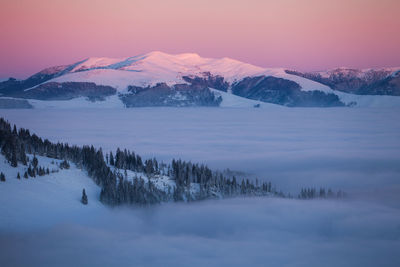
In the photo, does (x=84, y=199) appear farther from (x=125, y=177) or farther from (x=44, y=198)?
(x=125, y=177)

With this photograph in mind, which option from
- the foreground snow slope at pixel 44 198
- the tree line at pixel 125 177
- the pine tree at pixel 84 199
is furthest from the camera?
the tree line at pixel 125 177

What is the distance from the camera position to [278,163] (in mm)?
128125

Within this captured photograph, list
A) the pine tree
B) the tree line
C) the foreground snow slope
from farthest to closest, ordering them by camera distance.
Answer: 1. the tree line
2. the pine tree
3. the foreground snow slope

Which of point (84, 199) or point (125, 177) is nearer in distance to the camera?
point (84, 199)

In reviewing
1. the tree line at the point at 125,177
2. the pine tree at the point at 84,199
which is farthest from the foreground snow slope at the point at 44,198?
the tree line at the point at 125,177

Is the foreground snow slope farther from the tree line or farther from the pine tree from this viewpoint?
the tree line

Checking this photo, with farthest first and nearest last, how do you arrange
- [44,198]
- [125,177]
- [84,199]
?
[125,177], [84,199], [44,198]

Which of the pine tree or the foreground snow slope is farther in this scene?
the pine tree

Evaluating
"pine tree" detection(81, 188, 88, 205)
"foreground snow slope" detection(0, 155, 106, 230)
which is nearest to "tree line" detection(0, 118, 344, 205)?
"foreground snow slope" detection(0, 155, 106, 230)

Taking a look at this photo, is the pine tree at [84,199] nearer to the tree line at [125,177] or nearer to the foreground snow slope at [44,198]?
the foreground snow slope at [44,198]

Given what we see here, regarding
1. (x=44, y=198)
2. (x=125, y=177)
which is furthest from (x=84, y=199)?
(x=125, y=177)

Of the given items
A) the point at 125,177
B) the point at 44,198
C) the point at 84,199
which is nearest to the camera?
the point at 44,198

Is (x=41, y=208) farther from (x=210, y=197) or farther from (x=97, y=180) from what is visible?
(x=210, y=197)

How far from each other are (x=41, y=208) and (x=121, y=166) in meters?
29.4
